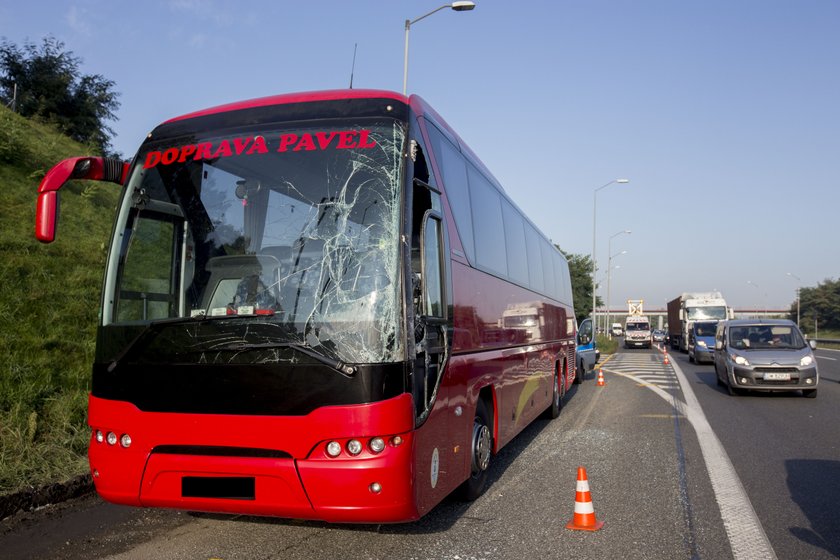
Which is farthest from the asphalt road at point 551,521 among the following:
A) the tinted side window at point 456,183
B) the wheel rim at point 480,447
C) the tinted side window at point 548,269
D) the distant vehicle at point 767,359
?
the distant vehicle at point 767,359

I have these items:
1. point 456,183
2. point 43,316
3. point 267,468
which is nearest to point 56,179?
point 267,468

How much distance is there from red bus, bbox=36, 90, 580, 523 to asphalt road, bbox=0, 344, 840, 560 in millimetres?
528

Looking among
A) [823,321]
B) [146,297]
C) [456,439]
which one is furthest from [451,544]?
[823,321]

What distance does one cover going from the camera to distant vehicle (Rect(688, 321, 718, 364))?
91.1ft

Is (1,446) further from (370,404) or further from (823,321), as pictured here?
(823,321)

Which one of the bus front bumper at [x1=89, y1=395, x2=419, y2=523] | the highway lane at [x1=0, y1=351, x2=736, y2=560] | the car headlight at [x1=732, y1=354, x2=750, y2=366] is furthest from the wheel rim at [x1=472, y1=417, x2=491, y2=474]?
the car headlight at [x1=732, y1=354, x2=750, y2=366]

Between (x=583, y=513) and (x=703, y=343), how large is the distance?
25120 mm

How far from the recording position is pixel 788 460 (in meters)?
8.05

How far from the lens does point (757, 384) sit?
1452cm

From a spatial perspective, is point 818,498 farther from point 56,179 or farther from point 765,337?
point 765,337

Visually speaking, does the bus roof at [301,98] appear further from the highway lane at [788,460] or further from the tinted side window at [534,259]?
the tinted side window at [534,259]

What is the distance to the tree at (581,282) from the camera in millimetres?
60219

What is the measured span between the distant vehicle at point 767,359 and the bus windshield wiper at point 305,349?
1267cm

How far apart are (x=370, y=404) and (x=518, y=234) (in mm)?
5618
